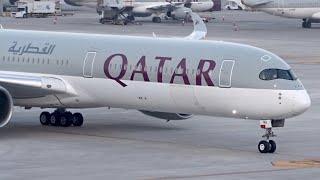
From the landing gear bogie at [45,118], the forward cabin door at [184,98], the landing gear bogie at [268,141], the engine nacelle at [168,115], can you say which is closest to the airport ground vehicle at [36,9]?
the landing gear bogie at [45,118]

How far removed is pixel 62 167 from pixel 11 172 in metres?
1.48

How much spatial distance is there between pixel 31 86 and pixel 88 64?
1.87 meters

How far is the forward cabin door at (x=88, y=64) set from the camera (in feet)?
113

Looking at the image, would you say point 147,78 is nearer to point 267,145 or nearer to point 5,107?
point 5,107

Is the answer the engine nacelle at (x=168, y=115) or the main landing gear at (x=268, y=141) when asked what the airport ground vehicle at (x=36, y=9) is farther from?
the main landing gear at (x=268, y=141)

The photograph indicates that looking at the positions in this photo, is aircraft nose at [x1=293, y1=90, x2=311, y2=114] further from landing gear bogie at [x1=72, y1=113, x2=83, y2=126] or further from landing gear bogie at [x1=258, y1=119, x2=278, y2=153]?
landing gear bogie at [x1=72, y1=113, x2=83, y2=126]

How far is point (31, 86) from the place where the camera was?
34.6 m

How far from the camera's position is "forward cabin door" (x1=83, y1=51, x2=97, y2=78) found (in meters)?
34.5

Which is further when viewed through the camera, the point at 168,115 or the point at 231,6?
the point at 231,6

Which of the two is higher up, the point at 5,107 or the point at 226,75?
the point at 226,75

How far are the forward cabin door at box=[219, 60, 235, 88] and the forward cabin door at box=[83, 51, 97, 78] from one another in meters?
4.87

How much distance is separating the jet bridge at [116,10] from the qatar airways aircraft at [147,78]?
246ft

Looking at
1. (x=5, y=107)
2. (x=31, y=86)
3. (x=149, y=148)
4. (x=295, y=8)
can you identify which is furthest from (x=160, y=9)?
(x=149, y=148)

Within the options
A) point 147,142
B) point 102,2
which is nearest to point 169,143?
point 147,142
